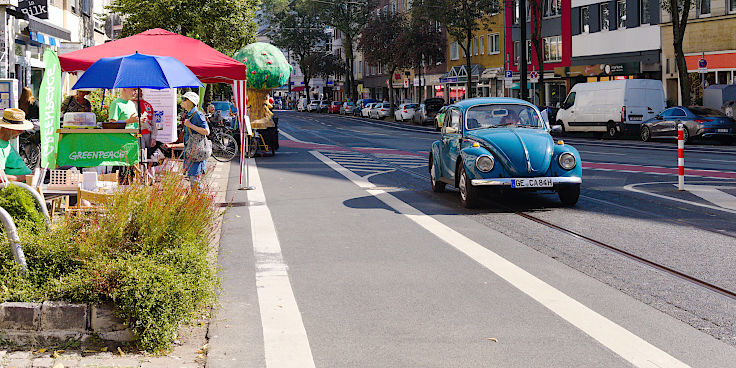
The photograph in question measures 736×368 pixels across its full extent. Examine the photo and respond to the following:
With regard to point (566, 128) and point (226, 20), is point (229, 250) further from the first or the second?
point (566, 128)

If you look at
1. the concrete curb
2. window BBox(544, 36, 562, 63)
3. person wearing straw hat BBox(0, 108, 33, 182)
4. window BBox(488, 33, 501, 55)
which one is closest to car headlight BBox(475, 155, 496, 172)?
person wearing straw hat BBox(0, 108, 33, 182)

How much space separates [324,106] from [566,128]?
66923 millimetres

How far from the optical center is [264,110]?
26.8m

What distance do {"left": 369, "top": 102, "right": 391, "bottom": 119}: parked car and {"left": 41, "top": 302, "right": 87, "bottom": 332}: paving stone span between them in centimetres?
6625

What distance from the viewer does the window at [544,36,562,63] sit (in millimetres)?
55666

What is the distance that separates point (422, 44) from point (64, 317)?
64409 mm

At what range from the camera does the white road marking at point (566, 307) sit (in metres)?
5.59

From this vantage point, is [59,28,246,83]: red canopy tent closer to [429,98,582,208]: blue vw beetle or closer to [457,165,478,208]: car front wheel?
[429,98,582,208]: blue vw beetle

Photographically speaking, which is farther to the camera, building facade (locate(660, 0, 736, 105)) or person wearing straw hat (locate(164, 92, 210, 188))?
building facade (locate(660, 0, 736, 105))

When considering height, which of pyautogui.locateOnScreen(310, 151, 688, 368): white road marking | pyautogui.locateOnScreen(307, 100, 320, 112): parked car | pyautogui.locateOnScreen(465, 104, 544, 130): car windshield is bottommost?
pyautogui.locateOnScreen(310, 151, 688, 368): white road marking

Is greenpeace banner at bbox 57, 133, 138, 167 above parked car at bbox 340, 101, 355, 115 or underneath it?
underneath

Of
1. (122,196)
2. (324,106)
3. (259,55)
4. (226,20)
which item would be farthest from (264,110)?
(324,106)

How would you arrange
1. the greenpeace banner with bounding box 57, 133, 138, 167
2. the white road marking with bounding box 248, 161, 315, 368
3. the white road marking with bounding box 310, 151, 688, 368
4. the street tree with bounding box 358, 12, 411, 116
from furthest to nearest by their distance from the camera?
the street tree with bounding box 358, 12, 411, 116 → the greenpeace banner with bounding box 57, 133, 138, 167 → the white road marking with bounding box 248, 161, 315, 368 → the white road marking with bounding box 310, 151, 688, 368

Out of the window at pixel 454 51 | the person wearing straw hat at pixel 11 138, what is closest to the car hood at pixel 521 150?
the person wearing straw hat at pixel 11 138
